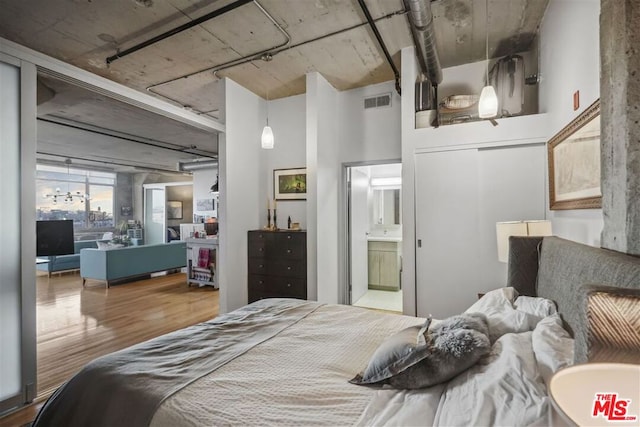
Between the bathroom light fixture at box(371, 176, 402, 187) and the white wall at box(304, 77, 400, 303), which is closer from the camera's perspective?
the white wall at box(304, 77, 400, 303)

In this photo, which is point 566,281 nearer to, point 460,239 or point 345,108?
point 460,239

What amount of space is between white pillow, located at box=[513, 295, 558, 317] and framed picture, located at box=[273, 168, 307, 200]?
124 inches

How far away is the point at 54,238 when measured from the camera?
21.9 feet

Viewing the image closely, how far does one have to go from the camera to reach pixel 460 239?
3268 mm

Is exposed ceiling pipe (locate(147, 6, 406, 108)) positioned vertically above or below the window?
above

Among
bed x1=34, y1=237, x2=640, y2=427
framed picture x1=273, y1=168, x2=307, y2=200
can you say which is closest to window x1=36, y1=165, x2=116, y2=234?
framed picture x1=273, y1=168, x2=307, y2=200

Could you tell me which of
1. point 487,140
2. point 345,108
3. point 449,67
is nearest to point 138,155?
point 345,108

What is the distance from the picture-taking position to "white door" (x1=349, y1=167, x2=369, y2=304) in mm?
4480

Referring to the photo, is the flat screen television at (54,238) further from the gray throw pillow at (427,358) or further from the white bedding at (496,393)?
the white bedding at (496,393)

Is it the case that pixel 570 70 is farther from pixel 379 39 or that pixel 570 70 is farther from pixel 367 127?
pixel 367 127

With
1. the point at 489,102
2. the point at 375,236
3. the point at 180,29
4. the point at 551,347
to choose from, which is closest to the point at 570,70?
the point at 489,102

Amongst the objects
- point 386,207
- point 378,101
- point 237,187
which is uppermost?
point 378,101

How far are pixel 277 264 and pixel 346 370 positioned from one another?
284cm

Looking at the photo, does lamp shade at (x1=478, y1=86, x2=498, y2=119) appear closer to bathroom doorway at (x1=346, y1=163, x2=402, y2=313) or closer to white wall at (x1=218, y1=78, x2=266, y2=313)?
bathroom doorway at (x1=346, y1=163, x2=402, y2=313)
